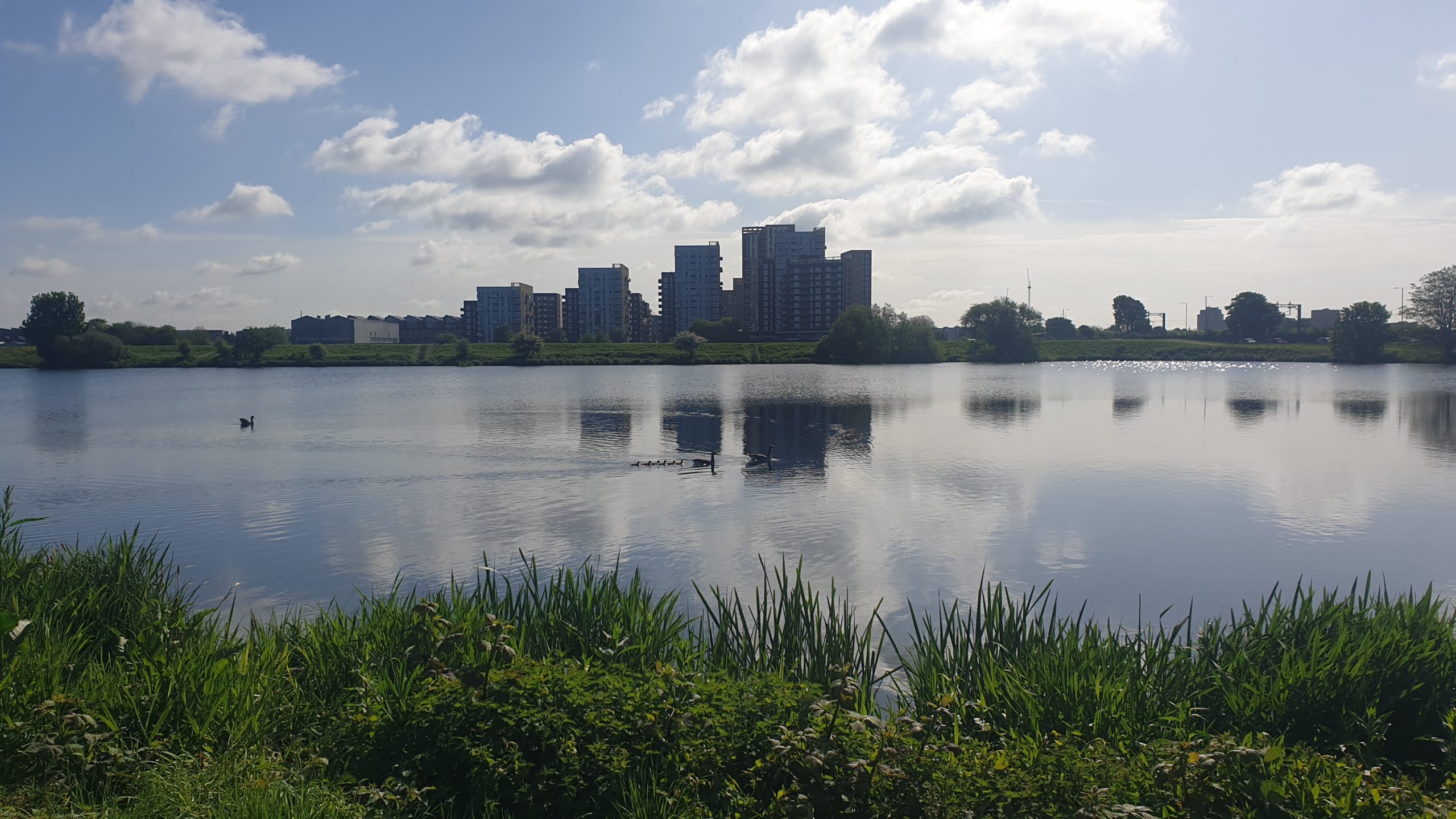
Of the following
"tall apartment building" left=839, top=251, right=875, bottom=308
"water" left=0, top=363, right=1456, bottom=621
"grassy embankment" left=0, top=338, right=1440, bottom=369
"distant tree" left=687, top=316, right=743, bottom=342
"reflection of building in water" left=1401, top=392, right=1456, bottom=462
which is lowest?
"water" left=0, top=363, right=1456, bottom=621

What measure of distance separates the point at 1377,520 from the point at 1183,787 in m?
Answer: 18.4

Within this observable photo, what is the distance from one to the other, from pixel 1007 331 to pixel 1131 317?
88.9m

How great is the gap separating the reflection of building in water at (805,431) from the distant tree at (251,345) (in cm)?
8215

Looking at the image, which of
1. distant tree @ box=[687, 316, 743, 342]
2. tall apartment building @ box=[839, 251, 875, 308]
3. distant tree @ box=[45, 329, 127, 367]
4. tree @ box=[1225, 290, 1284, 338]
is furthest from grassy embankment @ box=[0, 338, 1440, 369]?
tall apartment building @ box=[839, 251, 875, 308]

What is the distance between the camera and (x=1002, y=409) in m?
47.6

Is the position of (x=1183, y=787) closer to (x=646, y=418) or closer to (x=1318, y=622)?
(x=1318, y=622)

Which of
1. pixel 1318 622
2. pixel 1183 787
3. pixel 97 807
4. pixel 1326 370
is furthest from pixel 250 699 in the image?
pixel 1326 370

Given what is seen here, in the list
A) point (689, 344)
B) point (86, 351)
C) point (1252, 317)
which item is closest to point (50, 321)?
point (86, 351)

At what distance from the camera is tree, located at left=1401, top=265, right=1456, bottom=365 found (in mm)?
102312

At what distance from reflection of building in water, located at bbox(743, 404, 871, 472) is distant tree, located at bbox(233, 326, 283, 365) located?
82.2 metres

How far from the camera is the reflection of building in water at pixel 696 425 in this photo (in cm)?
3291

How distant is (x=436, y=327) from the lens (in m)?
200

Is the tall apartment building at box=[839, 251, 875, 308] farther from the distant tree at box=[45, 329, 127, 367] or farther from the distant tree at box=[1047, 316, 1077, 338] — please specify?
the distant tree at box=[45, 329, 127, 367]

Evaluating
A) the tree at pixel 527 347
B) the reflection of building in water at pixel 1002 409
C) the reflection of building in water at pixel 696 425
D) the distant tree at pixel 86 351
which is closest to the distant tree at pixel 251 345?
the distant tree at pixel 86 351
